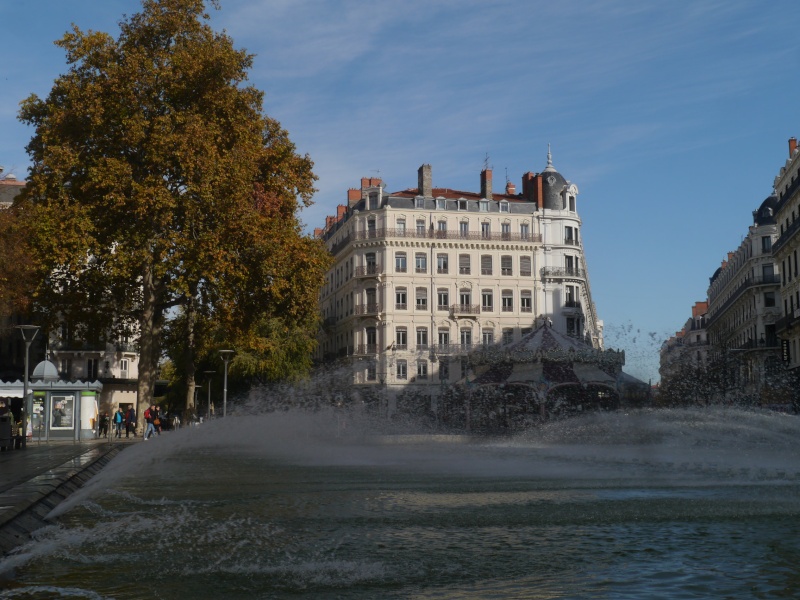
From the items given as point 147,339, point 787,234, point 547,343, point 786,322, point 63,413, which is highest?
point 787,234

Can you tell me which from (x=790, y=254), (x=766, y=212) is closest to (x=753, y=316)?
(x=766, y=212)

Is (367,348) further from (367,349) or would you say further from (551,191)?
(551,191)

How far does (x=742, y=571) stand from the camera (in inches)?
345

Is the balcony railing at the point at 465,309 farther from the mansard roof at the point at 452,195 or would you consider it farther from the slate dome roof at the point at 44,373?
the slate dome roof at the point at 44,373

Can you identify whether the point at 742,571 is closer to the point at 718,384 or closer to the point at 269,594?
the point at 269,594

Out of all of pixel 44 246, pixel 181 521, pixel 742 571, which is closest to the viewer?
pixel 742 571

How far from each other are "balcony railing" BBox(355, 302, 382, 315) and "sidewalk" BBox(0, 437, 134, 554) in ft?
181

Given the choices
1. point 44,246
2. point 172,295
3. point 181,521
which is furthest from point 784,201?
point 181,521

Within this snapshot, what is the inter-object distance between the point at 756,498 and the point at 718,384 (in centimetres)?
7754

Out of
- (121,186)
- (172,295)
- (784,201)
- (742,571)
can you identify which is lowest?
(742,571)

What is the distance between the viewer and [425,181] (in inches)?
3329

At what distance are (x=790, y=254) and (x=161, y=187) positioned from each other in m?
47.8

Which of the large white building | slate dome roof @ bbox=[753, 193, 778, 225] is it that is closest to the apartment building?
slate dome roof @ bbox=[753, 193, 778, 225]

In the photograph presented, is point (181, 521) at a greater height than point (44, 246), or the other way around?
point (44, 246)
